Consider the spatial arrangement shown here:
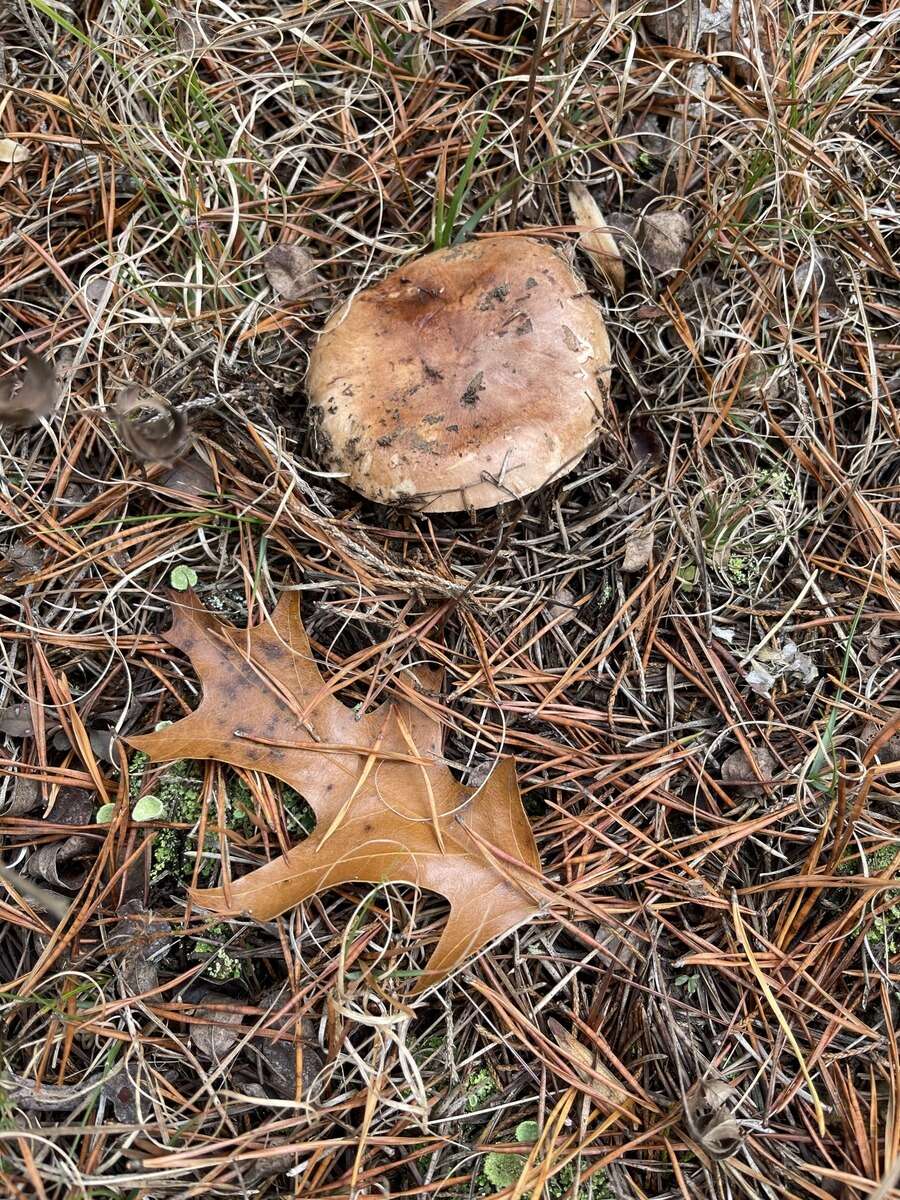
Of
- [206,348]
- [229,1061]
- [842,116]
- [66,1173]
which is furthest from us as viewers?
[842,116]

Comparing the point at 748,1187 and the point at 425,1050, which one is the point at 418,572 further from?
the point at 748,1187

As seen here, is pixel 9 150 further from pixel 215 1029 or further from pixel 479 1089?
pixel 479 1089

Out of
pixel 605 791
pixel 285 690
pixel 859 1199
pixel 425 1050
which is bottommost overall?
pixel 859 1199

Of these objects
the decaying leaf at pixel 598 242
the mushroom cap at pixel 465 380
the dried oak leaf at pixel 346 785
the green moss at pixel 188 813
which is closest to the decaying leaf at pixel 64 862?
the green moss at pixel 188 813

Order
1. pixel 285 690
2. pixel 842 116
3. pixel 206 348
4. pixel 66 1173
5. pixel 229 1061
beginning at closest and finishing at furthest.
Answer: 1. pixel 66 1173
2. pixel 229 1061
3. pixel 285 690
4. pixel 206 348
5. pixel 842 116

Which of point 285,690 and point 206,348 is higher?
point 206,348

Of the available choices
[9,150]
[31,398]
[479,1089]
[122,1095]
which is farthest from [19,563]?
[479,1089]

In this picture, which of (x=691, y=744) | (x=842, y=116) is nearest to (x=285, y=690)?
(x=691, y=744)
